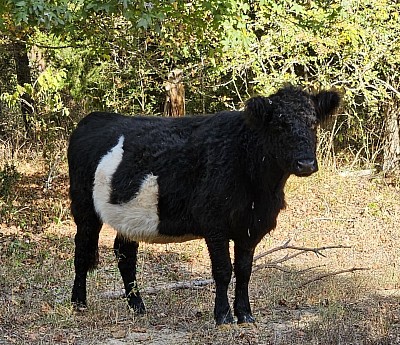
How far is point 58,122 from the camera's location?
47.2 feet

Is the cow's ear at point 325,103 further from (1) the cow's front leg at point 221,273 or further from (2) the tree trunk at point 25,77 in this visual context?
(2) the tree trunk at point 25,77

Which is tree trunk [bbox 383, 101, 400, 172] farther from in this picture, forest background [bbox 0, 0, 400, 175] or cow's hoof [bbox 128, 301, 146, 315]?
cow's hoof [bbox 128, 301, 146, 315]

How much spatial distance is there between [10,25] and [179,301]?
4996 millimetres

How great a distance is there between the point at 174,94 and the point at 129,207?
6.38 m

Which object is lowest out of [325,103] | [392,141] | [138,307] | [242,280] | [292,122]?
[138,307]

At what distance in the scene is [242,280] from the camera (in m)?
6.31

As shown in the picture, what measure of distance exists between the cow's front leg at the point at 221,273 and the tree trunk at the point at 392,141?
8.49 m

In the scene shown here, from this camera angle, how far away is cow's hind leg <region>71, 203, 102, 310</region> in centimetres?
694

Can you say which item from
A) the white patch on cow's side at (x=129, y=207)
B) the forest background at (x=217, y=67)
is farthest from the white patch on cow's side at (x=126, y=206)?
the forest background at (x=217, y=67)

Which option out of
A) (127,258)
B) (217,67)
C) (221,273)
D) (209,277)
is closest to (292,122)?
(221,273)

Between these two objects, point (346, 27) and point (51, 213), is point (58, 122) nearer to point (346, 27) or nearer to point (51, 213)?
point (51, 213)

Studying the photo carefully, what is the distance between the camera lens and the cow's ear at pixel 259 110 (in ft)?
19.1

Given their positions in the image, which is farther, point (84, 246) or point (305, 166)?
point (84, 246)

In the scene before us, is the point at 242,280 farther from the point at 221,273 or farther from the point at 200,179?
the point at 200,179
